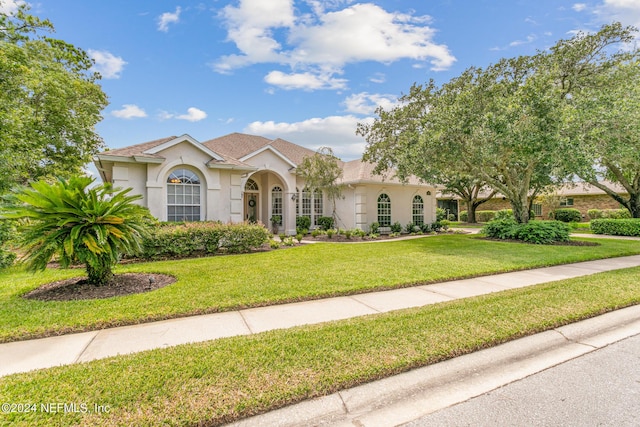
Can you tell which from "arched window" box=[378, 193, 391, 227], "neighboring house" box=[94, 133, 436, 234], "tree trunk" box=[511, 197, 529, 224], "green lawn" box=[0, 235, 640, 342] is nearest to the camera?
"green lawn" box=[0, 235, 640, 342]

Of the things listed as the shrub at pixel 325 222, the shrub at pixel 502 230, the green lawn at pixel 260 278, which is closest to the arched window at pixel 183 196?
the green lawn at pixel 260 278

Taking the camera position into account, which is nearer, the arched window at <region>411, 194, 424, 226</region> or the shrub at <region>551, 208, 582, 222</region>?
the arched window at <region>411, 194, 424, 226</region>

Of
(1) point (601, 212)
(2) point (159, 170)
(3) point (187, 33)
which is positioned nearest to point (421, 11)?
(3) point (187, 33)

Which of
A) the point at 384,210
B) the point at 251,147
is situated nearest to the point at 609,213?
the point at 384,210

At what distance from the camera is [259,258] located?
9555 mm

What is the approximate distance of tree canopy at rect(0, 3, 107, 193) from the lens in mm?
11765

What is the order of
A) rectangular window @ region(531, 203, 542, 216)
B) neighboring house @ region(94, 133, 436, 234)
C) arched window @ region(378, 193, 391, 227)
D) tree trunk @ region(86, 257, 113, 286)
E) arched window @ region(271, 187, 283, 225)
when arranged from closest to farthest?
1. tree trunk @ region(86, 257, 113, 286)
2. neighboring house @ region(94, 133, 436, 234)
3. arched window @ region(271, 187, 283, 225)
4. arched window @ region(378, 193, 391, 227)
5. rectangular window @ region(531, 203, 542, 216)

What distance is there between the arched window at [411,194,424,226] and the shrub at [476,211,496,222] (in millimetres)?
16455

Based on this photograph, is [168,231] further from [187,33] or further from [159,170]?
[187,33]

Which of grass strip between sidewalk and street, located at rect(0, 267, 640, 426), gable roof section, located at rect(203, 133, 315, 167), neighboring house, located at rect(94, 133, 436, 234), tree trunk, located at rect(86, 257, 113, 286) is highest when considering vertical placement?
gable roof section, located at rect(203, 133, 315, 167)

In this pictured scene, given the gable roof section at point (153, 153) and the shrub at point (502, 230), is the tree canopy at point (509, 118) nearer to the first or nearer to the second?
the shrub at point (502, 230)

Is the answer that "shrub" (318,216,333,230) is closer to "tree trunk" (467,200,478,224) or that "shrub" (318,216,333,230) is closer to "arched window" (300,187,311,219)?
"arched window" (300,187,311,219)

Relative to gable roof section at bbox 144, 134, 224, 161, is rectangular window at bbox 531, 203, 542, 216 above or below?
below

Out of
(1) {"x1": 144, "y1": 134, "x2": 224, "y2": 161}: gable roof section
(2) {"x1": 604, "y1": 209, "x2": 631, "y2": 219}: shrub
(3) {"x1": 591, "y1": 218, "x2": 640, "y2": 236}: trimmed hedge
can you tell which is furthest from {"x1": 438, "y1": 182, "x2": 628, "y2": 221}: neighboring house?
(1) {"x1": 144, "y1": 134, "x2": 224, "y2": 161}: gable roof section
